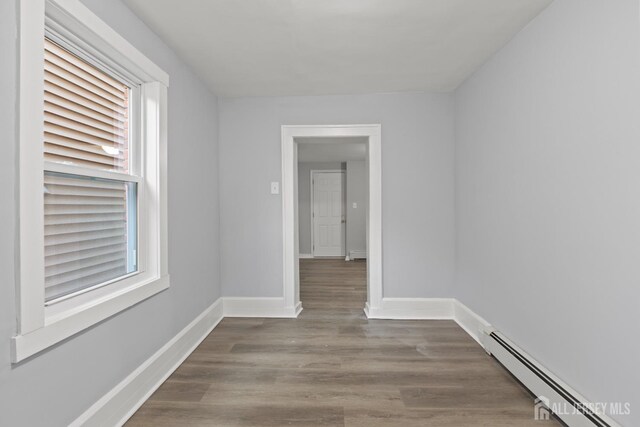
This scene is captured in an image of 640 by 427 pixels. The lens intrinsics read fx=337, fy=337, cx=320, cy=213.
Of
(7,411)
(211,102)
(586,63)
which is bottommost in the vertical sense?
(7,411)

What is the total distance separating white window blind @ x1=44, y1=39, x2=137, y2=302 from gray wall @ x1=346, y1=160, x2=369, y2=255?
19.3 feet

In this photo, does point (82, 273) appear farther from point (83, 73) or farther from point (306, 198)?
point (306, 198)

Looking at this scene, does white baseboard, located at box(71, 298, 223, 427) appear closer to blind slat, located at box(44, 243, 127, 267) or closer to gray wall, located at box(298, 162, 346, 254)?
blind slat, located at box(44, 243, 127, 267)

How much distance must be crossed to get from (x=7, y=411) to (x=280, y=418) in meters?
1.19

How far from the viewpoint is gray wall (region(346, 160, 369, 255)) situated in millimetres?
7680

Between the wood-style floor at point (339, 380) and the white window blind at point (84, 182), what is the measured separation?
884 mm

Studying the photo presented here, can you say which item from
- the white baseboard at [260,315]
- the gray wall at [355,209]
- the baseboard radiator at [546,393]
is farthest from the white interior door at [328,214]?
the baseboard radiator at [546,393]

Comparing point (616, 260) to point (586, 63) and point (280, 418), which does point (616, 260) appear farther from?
point (280, 418)

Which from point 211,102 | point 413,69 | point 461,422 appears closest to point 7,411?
point 461,422

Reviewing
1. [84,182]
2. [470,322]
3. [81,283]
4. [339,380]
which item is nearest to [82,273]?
[81,283]

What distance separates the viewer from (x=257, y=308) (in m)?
3.56

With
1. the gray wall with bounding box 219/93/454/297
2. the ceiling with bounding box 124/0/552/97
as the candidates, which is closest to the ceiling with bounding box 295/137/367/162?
the gray wall with bounding box 219/93/454/297

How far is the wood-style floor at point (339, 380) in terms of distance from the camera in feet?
6.10

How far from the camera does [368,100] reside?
11.4ft
